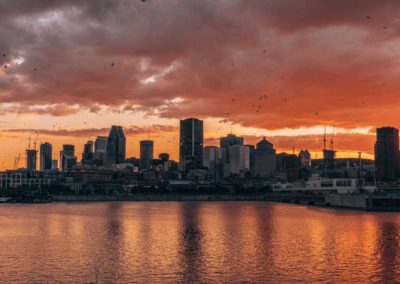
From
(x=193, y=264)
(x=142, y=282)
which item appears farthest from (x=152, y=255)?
(x=142, y=282)

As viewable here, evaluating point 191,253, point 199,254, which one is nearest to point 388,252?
point 199,254

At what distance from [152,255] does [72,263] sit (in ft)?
38.6

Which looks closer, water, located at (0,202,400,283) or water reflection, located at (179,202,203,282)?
water, located at (0,202,400,283)

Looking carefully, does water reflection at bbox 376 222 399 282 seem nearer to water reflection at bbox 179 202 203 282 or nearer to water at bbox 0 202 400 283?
water at bbox 0 202 400 283

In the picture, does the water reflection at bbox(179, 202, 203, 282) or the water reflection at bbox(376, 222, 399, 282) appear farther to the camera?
the water reflection at bbox(376, 222, 399, 282)

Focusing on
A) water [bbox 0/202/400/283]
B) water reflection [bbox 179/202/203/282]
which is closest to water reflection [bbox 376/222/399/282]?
water [bbox 0/202/400/283]

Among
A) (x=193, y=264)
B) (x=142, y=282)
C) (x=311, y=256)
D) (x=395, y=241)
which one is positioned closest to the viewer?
(x=142, y=282)

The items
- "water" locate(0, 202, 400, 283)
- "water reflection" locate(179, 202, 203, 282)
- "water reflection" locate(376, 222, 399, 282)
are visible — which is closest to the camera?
"water" locate(0, 202, 400, 283)

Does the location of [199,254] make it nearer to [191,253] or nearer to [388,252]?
[191,253]

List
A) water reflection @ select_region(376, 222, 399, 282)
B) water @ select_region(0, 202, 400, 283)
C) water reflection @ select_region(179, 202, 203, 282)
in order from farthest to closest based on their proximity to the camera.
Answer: water reflection @ select_region(376, 222, 399, 282), water reflection @ select_region(179, 202, 203, 282), water @ select_region(0, 202, 400, 283)

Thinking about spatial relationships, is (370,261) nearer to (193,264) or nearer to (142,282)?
(193,264)

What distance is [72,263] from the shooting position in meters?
71.6

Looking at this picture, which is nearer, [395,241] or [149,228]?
[395,241]

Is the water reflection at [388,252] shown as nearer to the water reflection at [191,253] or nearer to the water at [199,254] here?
the water at [199,254]
